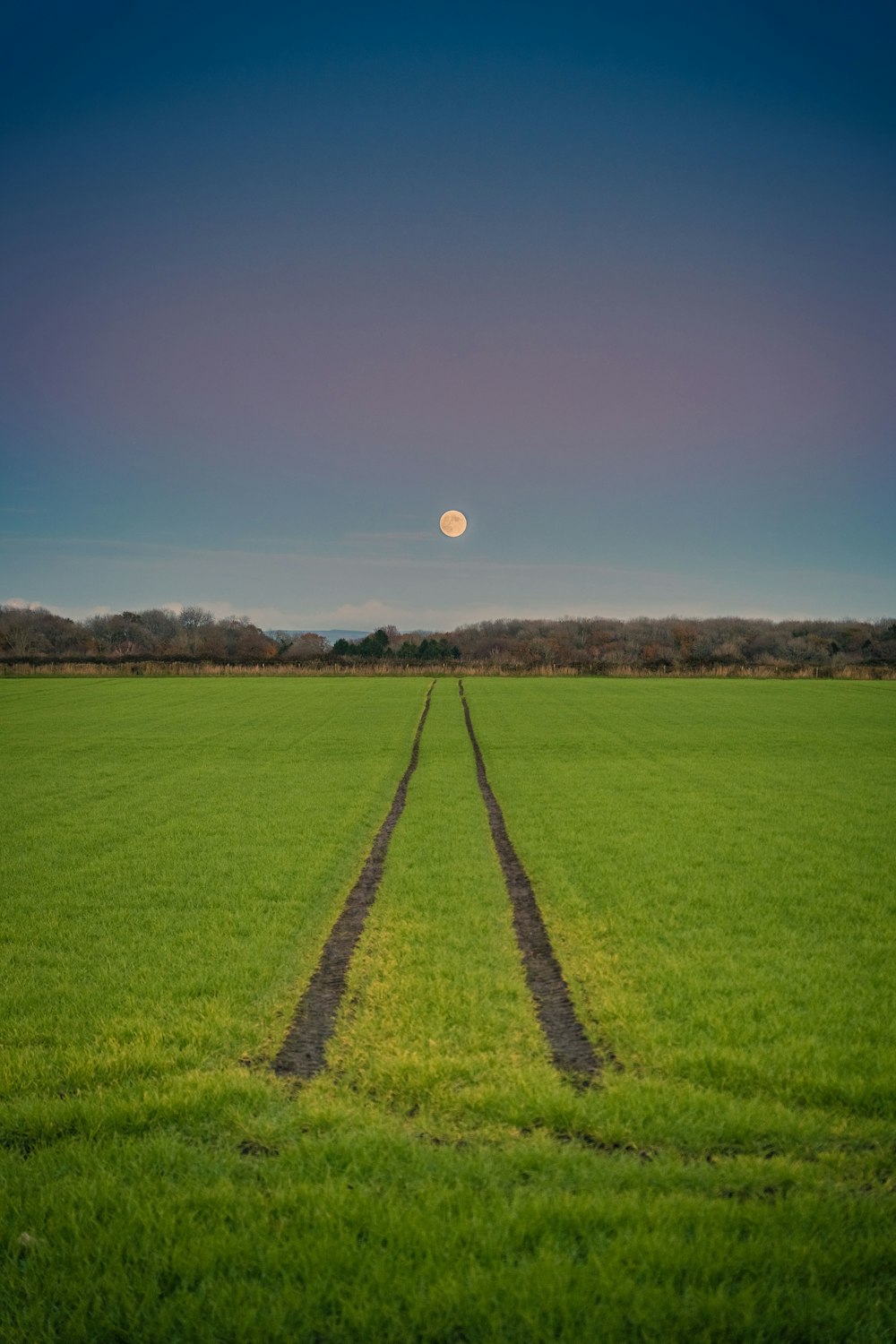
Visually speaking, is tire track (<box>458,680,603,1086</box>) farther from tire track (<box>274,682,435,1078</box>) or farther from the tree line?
the tree line

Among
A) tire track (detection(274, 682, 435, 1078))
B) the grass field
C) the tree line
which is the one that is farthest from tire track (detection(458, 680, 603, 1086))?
the tree line

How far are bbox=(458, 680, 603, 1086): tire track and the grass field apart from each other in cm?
15

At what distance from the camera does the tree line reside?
115812mm

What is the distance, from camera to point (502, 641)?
138125 millimetres

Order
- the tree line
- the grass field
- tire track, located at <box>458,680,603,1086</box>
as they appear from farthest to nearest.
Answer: the tree line
tire track, located at <box>458,680,603,1086</box>
the grass field

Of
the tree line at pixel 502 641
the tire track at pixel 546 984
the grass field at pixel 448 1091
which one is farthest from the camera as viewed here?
the tree line at pixel 502 641

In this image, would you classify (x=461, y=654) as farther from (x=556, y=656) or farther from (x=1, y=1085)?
(x=1, y=1085)

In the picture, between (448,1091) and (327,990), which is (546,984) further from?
(448,1091)

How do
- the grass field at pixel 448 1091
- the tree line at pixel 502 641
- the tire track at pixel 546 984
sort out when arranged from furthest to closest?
the tree line at pixel 502 641, the tire track at pixel 546 984, the grass field at pixel 448 1091

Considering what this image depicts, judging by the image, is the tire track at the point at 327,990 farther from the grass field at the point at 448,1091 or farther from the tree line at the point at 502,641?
the tree line at the point at 502,641

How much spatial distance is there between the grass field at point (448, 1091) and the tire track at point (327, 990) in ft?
0.57

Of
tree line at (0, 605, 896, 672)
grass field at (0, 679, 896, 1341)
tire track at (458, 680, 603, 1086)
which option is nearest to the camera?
grass field at (0, 679, 896, 1341)

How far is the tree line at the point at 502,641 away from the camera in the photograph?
380ft

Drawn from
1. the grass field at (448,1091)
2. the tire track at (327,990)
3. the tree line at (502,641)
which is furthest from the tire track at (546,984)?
the tree line at (502,641)
